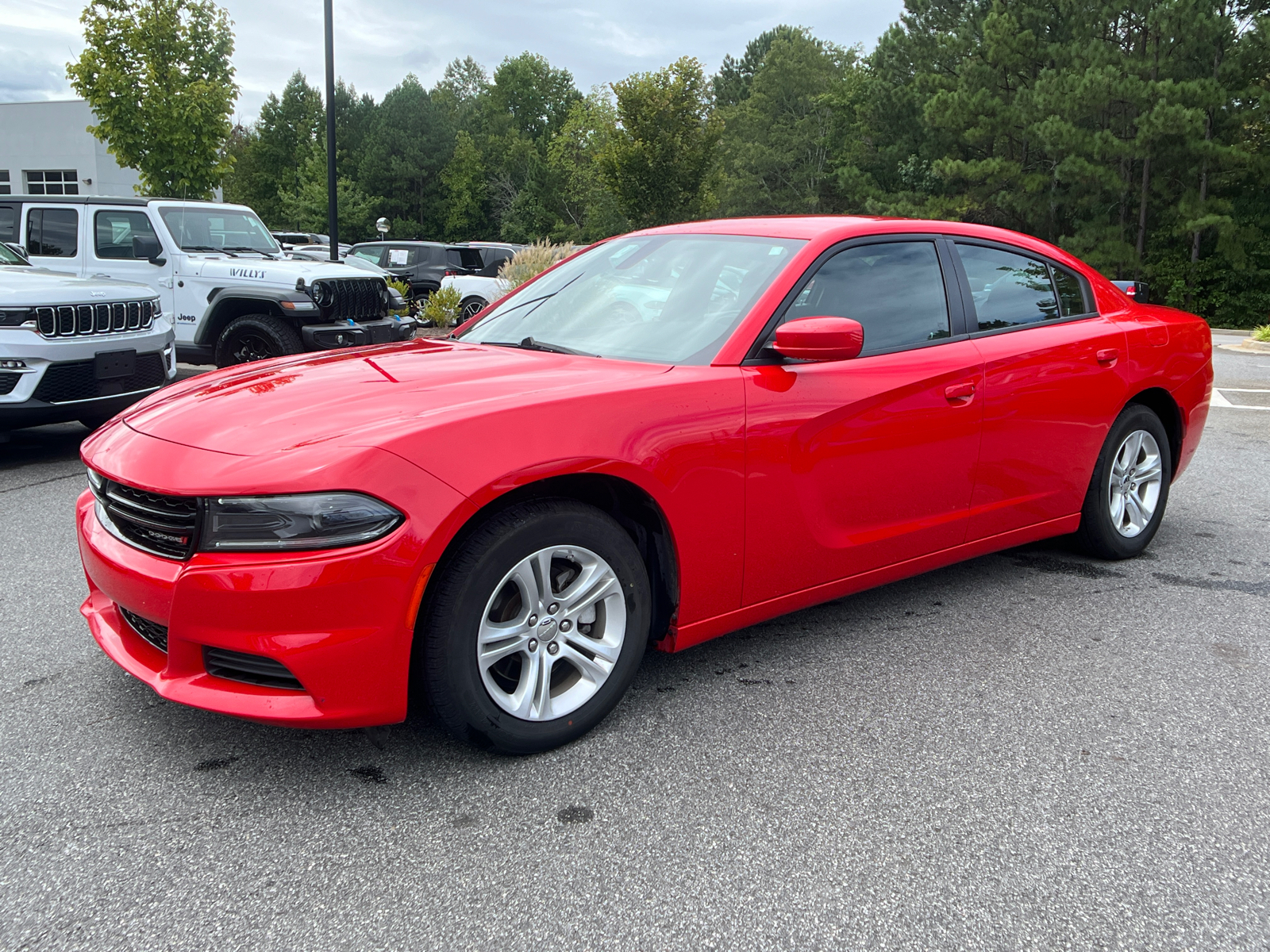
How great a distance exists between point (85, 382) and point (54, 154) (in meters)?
43.8

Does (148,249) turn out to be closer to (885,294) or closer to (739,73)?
(885,294)

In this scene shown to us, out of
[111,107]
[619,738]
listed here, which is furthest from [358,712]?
[111,107]

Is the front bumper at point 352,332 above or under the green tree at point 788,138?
under

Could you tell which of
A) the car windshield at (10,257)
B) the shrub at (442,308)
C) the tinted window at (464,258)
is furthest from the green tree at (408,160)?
the car windshield at (10,257)

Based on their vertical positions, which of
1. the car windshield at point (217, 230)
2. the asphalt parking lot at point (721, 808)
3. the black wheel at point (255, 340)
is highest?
the car windshield at point (217, 230)

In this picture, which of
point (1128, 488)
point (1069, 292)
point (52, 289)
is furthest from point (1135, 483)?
point (52, 289)

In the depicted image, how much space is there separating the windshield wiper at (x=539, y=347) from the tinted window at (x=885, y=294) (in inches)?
27.9

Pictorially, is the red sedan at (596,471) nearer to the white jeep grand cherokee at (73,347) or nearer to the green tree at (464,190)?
the white jeep grand cherokee at (73,347)

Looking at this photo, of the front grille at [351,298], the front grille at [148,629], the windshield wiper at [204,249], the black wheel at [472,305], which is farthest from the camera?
the black wheel at [472,305]

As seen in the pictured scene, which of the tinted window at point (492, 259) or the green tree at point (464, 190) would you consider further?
the green tree at point (464, 190)

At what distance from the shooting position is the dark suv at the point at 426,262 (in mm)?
19938

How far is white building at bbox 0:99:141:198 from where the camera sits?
41.7 metres

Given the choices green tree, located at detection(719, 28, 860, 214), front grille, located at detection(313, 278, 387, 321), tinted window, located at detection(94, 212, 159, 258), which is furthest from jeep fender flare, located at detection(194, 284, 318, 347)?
green tree, located at detection(719, 28, 860, 214)

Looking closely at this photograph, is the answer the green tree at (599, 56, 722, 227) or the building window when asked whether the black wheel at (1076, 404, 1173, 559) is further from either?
the building window
